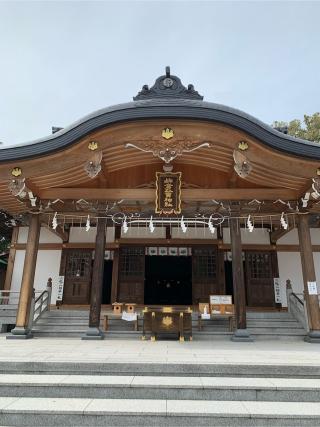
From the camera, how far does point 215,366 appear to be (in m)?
5.24

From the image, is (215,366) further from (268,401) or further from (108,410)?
(108,410)

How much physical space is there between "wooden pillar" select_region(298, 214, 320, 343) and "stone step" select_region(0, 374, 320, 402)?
16.3 feet

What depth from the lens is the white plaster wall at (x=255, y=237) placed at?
46.5ft

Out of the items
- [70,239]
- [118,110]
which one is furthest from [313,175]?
[70,239]

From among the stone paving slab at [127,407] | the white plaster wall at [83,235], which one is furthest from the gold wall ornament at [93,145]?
the white plaster wall at [83,235]

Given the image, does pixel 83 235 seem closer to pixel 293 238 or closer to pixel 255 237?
pixel 255 237

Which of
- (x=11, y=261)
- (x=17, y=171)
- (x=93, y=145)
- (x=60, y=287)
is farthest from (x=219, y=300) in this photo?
(x=11, y=261)

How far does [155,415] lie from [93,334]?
5459 millimetres

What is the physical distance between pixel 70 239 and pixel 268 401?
1171 centimetres

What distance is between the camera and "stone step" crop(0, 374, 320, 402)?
15.1 feet

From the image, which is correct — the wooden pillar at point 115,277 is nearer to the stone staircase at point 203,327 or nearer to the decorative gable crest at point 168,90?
the stone staircase at point 203,327

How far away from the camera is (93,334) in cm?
909

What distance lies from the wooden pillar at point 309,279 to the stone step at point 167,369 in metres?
4.55

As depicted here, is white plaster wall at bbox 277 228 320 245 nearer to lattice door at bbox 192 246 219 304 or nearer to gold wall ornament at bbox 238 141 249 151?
lattice door at bbox 192 246 219 304
